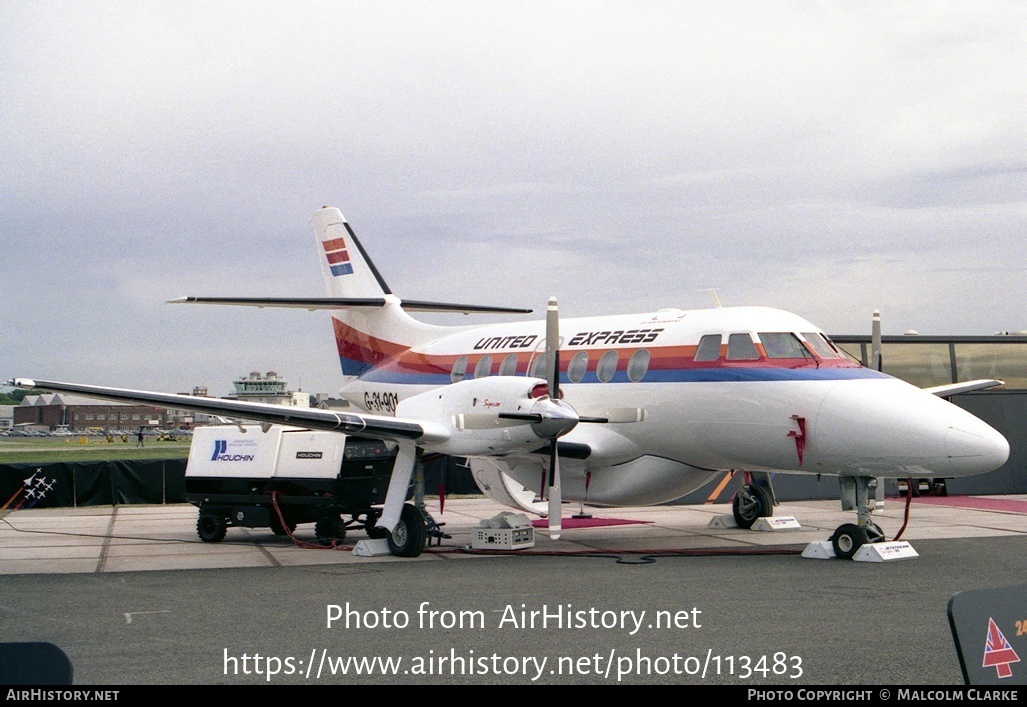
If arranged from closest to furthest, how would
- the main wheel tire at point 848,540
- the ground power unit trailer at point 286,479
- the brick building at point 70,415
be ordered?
the main wheel tire at point 848,540 → the ground power unit trailer at point 286,479 → the brick building at point 70,415

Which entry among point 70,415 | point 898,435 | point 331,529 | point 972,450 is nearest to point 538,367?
point 331,529

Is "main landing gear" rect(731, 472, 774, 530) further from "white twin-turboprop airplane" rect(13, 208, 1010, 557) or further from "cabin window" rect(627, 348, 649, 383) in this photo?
"cabin window" rect(627, 348, 649, 383)

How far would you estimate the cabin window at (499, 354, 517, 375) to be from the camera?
698 inches

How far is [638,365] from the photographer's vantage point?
15906 mm

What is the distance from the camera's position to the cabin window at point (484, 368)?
59.8 ft

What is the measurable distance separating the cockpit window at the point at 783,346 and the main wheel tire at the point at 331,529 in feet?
26.4

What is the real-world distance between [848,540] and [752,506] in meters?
5.27

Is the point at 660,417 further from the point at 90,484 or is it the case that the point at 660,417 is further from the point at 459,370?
the point at 90,484

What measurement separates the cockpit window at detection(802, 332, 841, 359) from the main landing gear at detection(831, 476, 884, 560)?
70.6 inches

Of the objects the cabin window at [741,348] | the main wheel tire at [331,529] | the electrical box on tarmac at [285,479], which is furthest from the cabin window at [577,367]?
the main wheel tire at [331,529]

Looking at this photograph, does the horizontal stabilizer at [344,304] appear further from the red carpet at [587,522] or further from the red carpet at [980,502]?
the red carpet at [980,502]

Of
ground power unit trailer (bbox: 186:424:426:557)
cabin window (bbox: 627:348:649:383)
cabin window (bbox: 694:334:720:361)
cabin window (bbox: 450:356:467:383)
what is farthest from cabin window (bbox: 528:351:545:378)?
cabin window (bbox: 694:334:720:361)
